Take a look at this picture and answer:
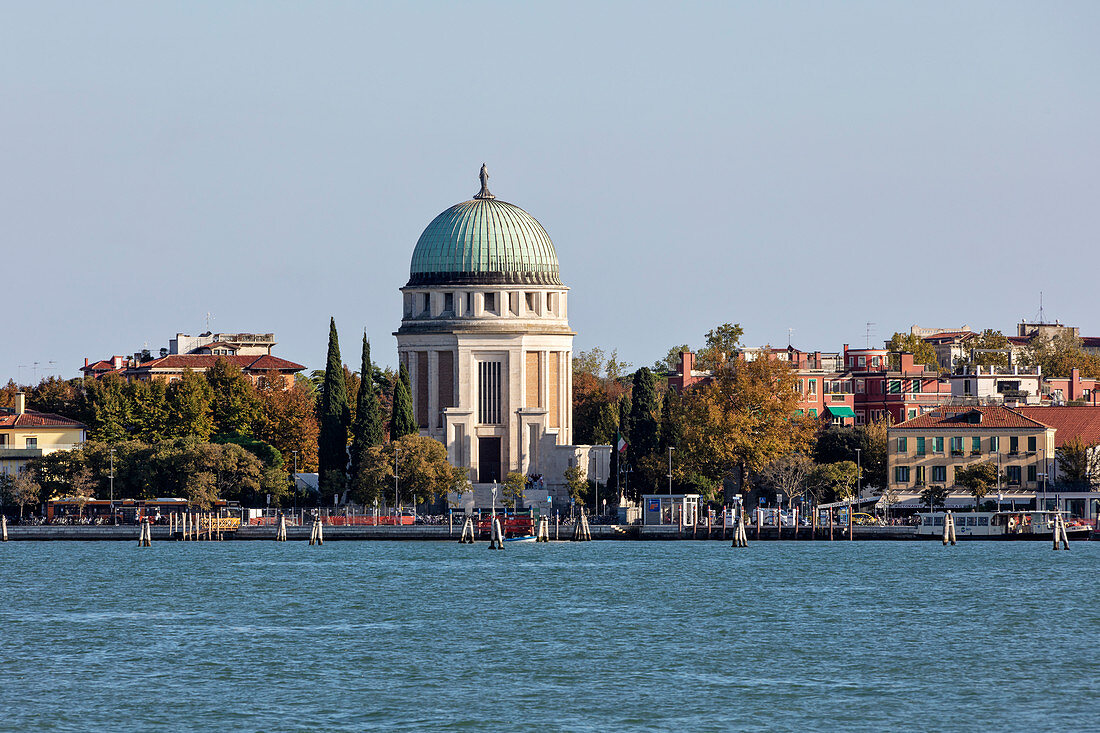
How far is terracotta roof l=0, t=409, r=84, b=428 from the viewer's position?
99125 millimetres

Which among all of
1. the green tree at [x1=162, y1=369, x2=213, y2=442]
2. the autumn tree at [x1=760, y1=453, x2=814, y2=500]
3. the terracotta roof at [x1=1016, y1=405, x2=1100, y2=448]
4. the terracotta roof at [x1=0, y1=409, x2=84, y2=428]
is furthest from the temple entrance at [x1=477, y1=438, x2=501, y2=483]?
the terracotta roof at [x1=1016, y1=405, x2=1100, y2=448]

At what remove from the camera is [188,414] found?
96.2m

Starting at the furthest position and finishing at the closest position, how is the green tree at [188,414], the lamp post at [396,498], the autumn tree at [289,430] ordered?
the autumn tree at [289,430] → the green tree at [188,414] → the lamp post at [396,498]

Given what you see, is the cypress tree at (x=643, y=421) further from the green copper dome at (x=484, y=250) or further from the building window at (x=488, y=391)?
the green copper dome at (x=484, y=250)

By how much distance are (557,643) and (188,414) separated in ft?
168

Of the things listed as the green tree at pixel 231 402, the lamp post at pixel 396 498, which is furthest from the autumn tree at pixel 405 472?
the green tree at pixel 231 402

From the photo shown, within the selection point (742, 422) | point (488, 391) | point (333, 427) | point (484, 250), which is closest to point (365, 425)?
point (333, 427)

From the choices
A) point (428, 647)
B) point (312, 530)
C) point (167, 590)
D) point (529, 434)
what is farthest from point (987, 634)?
point (529, 434)

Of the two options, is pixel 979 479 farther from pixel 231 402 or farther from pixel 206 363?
pixel 206 363

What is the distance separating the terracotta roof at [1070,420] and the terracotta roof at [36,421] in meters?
42.4

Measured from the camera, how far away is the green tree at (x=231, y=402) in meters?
98.9

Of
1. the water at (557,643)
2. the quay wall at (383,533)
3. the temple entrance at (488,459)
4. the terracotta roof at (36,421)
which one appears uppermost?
the terracotta roof at (36,421)

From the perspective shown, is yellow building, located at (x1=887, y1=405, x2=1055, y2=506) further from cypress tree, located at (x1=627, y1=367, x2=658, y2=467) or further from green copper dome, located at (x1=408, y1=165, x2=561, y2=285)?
green copper dome, located at (x1=408, y1=165, x2=561, y2=285)

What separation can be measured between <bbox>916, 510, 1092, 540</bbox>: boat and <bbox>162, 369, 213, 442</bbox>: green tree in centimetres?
3239
